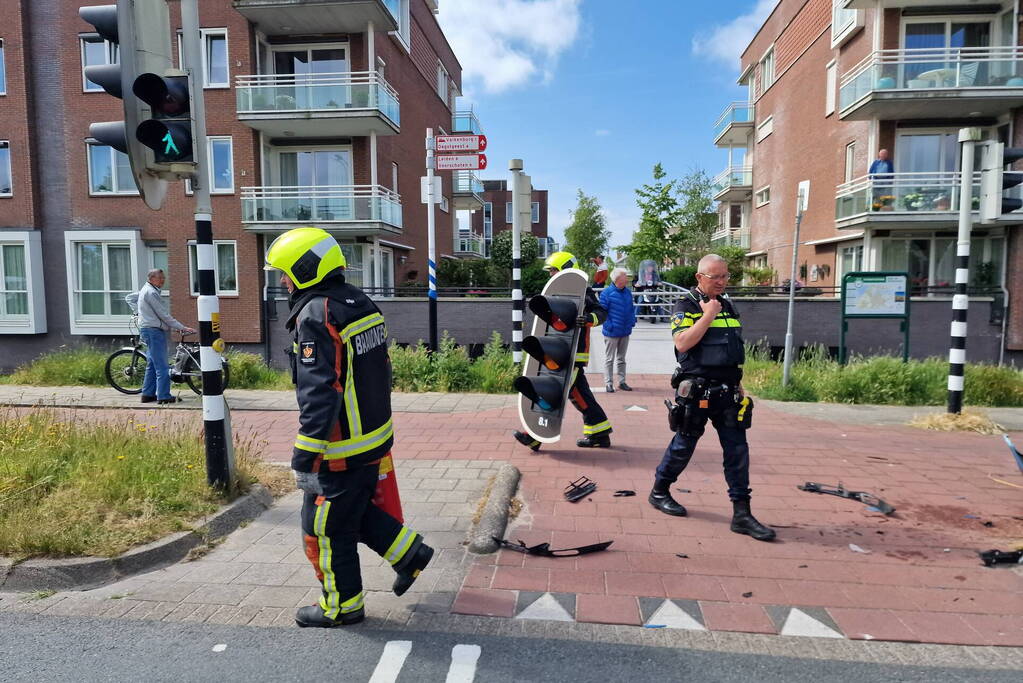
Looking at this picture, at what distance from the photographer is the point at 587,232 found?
164 ft

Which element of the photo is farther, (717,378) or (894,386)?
(894,386)

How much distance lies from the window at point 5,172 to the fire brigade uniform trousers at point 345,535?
21699 mm

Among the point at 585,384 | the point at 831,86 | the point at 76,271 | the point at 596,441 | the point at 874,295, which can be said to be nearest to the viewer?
the point at 585,384

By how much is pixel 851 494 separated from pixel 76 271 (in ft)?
69.6

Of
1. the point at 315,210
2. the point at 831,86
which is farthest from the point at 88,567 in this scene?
the point at 831,86

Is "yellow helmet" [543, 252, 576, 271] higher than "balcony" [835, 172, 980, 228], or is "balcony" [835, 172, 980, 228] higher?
→ "balcony" [835, 172, 980, 228]

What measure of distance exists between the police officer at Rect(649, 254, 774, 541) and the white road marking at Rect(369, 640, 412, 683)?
2.28 m

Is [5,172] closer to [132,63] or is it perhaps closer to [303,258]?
[132,63]

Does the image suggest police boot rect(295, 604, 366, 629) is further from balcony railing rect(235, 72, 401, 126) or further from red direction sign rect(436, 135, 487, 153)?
balcony railing rect(235, 72, 401, 126)

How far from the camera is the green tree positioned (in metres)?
49.8

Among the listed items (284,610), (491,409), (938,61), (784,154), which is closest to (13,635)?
(284,610)

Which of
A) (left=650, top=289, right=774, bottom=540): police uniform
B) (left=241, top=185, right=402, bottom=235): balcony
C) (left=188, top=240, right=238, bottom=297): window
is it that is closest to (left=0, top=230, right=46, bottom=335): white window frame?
(left=188, top=240, right=238, bottom=297): window

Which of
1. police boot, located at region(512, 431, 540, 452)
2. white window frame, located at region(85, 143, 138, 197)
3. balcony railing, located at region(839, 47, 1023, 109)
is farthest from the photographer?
white window frame, located at region(85, 143, 138, 197)

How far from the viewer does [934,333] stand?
14.4m
